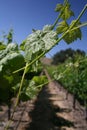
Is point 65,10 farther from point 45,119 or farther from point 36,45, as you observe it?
point 45,119

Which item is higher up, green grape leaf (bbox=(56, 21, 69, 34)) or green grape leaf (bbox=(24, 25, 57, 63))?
green grape leaf (bbox=(56, 21, 69, 34))

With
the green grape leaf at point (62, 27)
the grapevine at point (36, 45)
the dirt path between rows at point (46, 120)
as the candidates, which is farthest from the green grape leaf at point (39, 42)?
the dirt path between rows at point (46, 120)

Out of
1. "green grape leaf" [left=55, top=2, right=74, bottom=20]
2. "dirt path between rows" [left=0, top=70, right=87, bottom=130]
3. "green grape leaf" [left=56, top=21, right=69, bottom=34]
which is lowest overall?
"dirt path between rows" [left=0, top=70, right=87, bottom=130]

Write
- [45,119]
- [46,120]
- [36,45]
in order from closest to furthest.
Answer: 1. [36,45]
2. [46,120]
3. [45,119]

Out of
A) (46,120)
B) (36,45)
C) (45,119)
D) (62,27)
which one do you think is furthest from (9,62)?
(45,119)

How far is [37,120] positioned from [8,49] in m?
8.38

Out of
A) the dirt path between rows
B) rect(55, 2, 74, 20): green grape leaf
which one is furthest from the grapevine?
the dirt path between rows

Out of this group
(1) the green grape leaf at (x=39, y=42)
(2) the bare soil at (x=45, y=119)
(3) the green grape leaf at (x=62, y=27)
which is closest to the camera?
(1) the green grape leaf at (x=39, y=42)

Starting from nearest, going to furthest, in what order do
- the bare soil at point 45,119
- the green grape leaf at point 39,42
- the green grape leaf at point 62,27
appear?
the green grape leaf at point 39,42
the green grape leaf at point 62,27
the bare soil at point 45,119

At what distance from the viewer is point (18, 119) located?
8438 millimetres

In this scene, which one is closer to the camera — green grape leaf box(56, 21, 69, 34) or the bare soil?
green grape leaf box(56, 21, 69, 34)

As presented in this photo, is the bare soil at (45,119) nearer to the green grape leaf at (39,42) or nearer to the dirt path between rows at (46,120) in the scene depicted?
the dirt path between rows at (46,120)

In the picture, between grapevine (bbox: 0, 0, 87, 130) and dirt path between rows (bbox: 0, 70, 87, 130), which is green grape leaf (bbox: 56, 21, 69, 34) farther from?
dirt path between rows (bbox: 0, 70, 87, 130)

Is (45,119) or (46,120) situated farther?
(45,119)
